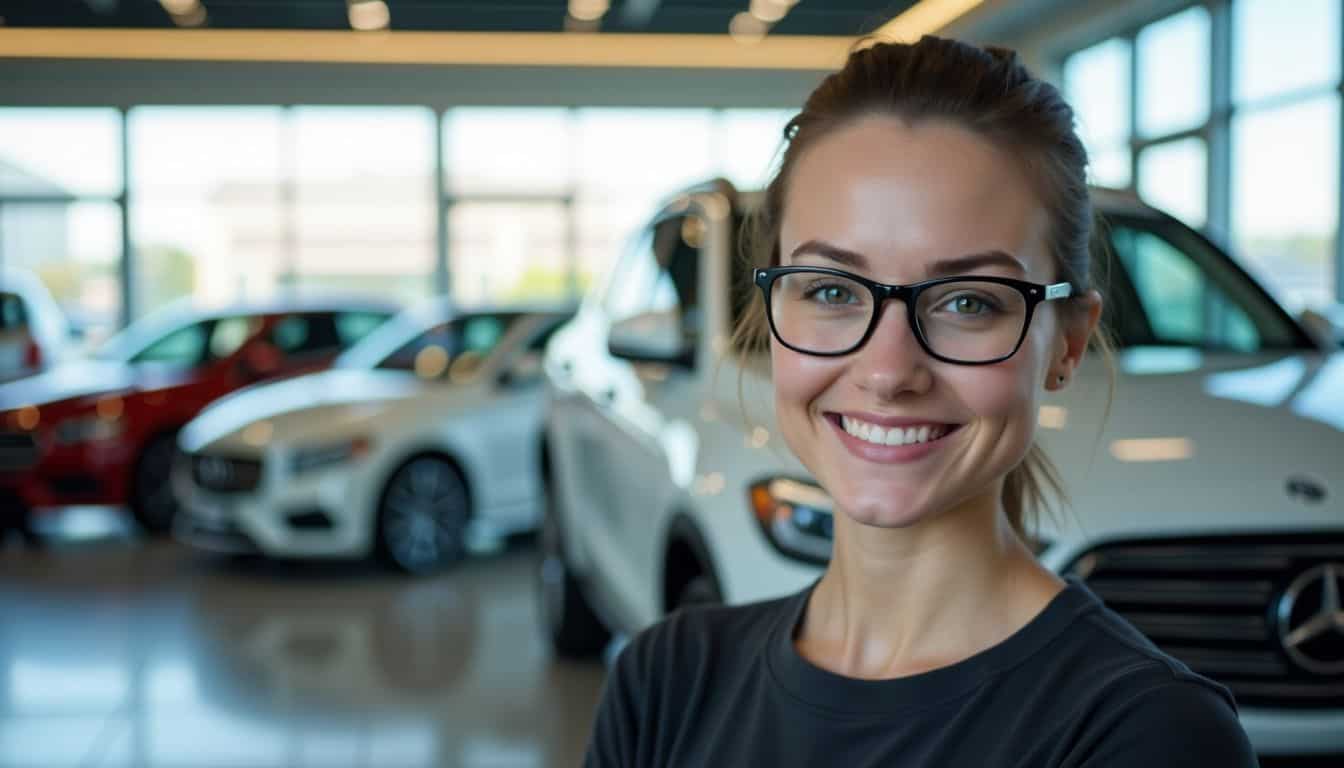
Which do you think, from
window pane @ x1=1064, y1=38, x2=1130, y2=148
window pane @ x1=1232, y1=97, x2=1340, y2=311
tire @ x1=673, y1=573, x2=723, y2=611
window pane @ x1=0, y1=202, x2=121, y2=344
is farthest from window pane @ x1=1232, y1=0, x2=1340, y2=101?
window pane @ x1=0, y1=202, x2=121, y2=344

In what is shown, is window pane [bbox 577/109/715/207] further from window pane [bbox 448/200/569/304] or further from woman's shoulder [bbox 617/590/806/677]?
woman's shoulder [bbox 617/590/806/677]

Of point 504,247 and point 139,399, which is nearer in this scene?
point 139,399

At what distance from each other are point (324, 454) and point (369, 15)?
33.0 feet

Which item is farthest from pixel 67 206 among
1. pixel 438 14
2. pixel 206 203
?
pixel 438 14

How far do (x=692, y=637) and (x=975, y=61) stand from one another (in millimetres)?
640

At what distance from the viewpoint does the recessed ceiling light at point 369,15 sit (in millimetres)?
15859

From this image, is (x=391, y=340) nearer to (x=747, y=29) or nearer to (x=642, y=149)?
(x=747, y=29)

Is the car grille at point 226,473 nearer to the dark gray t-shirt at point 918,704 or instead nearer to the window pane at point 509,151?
the dark gray t-shirt at point 918,704

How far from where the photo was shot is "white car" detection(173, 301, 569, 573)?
758 centimetres

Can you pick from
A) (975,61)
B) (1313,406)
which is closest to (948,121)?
(975,61)

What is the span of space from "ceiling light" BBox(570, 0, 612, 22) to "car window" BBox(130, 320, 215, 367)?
7146 millimetres

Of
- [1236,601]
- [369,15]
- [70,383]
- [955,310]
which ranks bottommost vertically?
[1236,601]

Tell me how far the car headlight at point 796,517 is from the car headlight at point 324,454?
465 cm

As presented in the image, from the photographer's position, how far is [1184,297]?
14.3 feet
